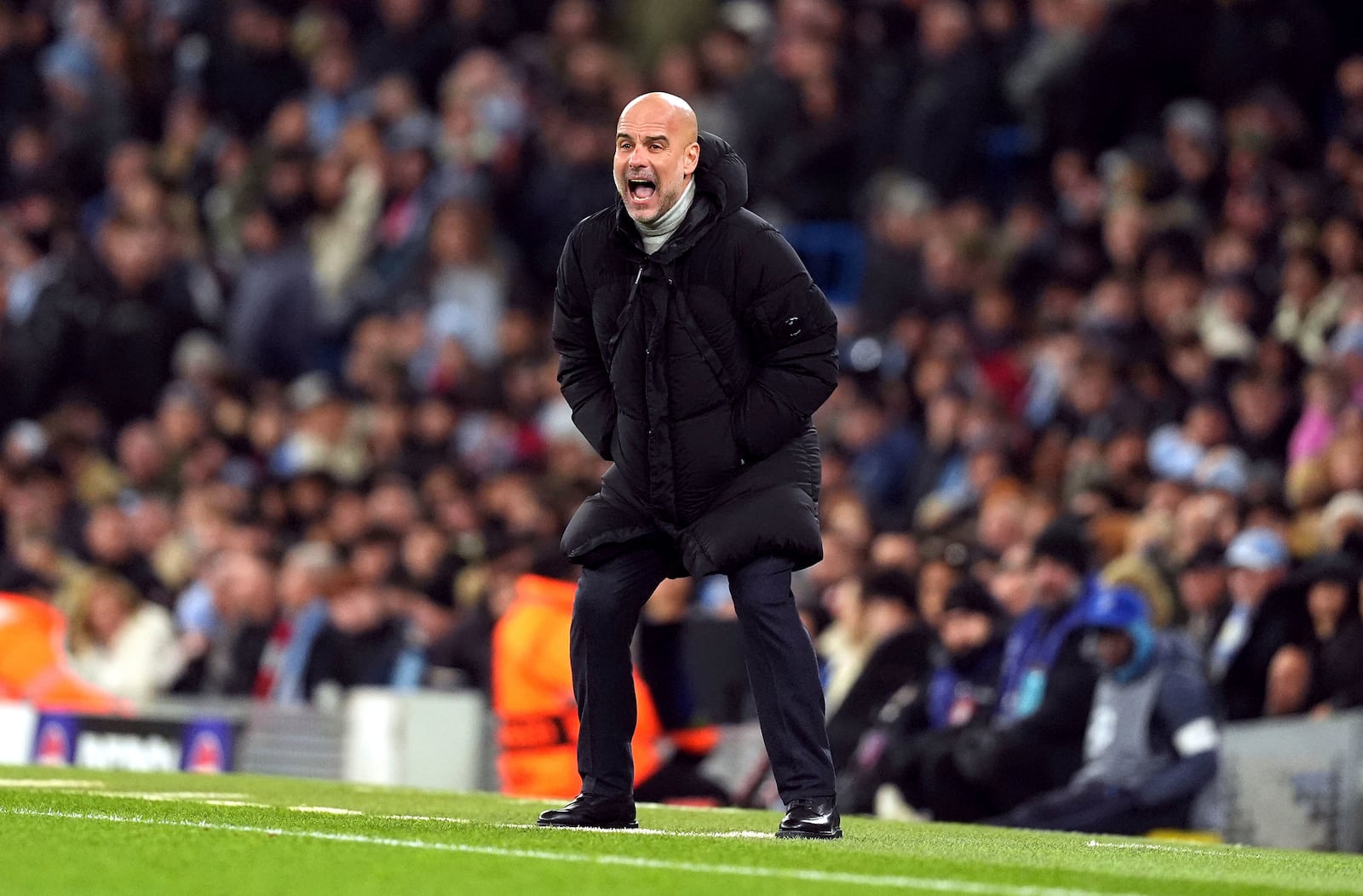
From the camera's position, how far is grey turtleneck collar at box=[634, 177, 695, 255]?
21.9 ft

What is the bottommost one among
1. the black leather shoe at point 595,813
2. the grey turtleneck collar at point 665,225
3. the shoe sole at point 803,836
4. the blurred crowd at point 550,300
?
the shoe sole at point 803,836

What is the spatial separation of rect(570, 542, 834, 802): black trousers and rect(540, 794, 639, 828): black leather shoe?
0.02 meters

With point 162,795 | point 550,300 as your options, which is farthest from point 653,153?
point 550,300

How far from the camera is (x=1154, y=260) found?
14.5m

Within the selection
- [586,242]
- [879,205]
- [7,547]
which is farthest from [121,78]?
[586,242]

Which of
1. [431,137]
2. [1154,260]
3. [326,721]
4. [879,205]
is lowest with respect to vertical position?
[326,721]

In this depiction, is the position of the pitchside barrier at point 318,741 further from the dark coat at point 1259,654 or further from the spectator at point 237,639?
the spectator at point 237,639

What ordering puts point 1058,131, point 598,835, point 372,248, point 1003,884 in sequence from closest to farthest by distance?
point 1003,884
point 598,835
point 1058,131
point 372,248

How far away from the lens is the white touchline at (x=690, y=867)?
530cm

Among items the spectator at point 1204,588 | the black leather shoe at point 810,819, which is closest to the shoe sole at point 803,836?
the black leather shoe at point 810,819

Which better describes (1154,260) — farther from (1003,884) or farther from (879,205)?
(1003,884)

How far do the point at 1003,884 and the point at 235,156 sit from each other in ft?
51.3

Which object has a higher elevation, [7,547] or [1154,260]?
[1154,260]

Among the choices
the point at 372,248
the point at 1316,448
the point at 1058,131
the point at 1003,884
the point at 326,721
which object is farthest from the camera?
the point at 372,248
